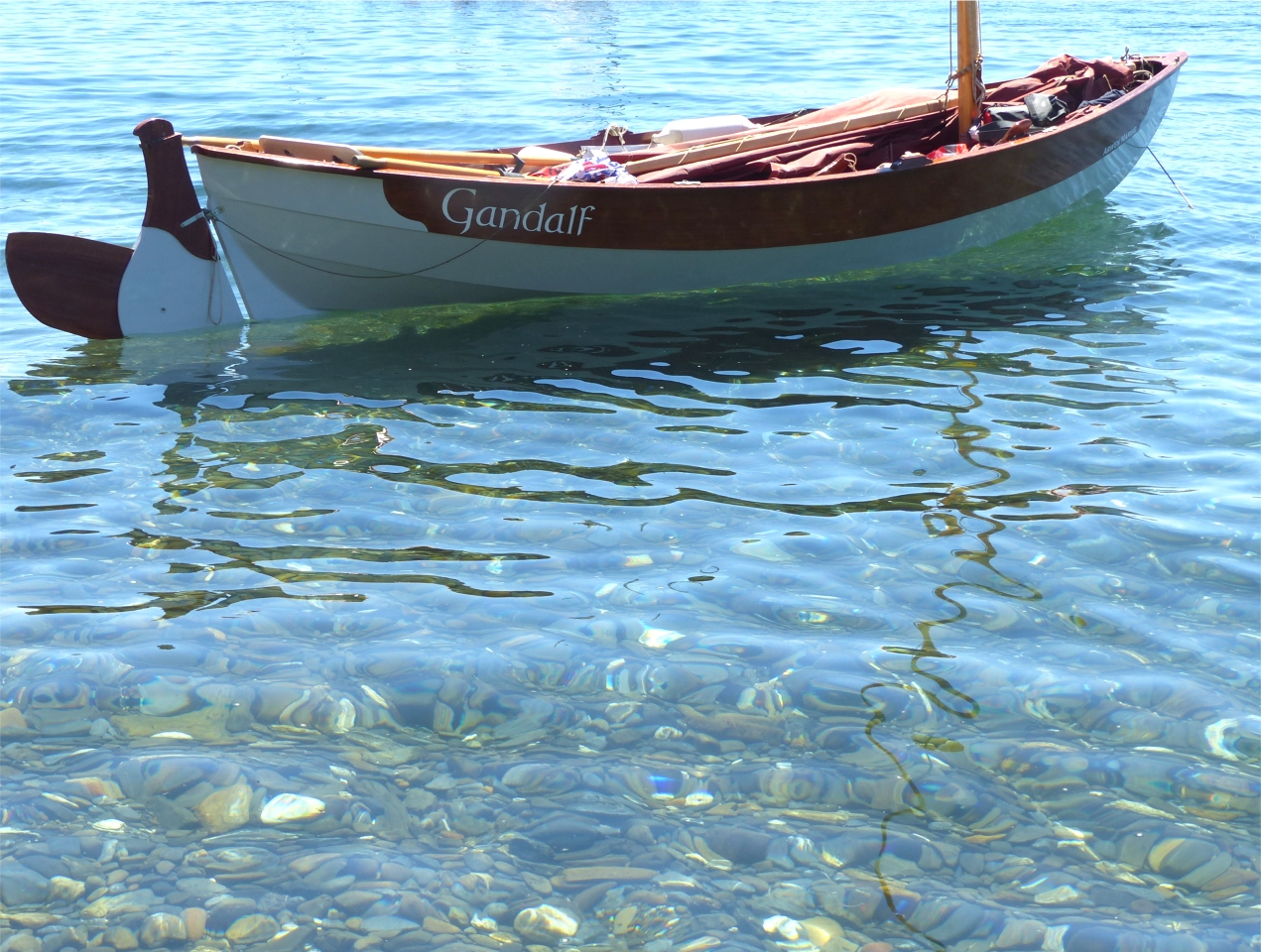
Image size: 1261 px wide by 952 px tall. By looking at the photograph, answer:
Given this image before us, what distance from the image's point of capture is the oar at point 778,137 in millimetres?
10156

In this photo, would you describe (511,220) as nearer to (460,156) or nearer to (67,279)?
(460,156)

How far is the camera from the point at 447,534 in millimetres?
6371

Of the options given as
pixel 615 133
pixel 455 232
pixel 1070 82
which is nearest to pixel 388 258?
pixel 455 232

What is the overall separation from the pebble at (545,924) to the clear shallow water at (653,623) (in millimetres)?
16

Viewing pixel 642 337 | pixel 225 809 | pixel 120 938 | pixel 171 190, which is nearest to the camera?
pixel 120 938

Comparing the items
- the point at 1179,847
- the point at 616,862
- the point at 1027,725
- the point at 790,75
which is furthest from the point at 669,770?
the point at 790,75

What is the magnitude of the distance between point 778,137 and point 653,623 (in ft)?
21.2

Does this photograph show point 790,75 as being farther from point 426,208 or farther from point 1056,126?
point 426,208

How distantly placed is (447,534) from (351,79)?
1789 centimetres

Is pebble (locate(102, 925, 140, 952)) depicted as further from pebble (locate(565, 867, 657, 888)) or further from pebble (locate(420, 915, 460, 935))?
pebble (locate(565, 867, 657, 888))

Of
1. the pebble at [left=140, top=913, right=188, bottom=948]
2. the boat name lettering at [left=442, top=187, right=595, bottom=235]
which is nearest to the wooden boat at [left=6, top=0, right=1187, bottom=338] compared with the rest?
the boat name lettering at [left=442, top=187, right=595, bottom=235]

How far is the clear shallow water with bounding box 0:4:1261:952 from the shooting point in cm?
398

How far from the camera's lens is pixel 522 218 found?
9.38m

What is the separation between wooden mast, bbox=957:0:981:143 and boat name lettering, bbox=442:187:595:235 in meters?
4.05
